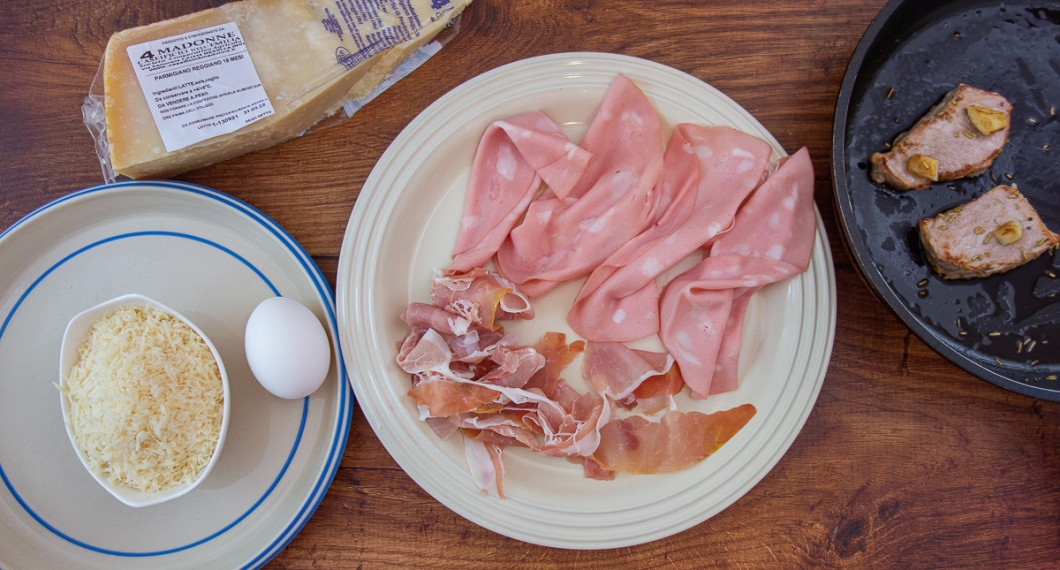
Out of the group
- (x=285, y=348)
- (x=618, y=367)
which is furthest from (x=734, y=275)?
(x=285, y=348)

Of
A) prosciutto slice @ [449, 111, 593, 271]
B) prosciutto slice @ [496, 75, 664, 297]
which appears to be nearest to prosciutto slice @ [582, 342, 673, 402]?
prosciutto slice @ [496, 75, 664, 297]

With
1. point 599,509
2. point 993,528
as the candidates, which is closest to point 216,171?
point 599,509

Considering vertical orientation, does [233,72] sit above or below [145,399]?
above

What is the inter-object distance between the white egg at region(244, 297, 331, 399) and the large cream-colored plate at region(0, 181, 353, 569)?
0.20 feet

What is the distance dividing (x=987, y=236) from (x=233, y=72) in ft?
4.24

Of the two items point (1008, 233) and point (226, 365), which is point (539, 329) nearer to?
point (226, 365)

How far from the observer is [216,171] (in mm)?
1029

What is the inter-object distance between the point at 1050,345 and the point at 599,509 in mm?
842

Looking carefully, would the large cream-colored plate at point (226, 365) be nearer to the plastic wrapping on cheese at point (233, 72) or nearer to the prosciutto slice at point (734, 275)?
the plastic wrapping on cheese at point (233, 72)

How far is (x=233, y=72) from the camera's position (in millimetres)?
951

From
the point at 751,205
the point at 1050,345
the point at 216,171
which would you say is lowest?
the point at 1050,345

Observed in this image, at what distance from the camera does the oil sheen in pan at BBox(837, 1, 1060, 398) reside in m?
1.00

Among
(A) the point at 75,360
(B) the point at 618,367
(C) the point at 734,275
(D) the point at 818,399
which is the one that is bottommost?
(D) the point at 818,399

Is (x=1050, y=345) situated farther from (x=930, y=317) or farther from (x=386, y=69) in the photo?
(x=386, y=69)
